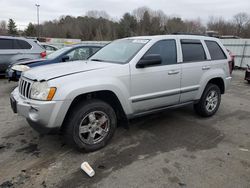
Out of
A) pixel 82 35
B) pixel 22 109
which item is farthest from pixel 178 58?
pixel 82 35

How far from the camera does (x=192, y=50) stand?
4.43m

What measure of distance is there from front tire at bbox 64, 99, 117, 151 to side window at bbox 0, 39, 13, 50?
25.4 feet

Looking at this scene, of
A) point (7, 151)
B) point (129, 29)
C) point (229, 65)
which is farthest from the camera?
point (129, 29)

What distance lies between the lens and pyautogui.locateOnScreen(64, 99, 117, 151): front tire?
121 inches

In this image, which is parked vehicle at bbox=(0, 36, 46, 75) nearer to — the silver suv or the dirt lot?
the dirt lot

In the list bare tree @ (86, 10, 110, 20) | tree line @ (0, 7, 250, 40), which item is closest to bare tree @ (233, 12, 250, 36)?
tree line @ (0, 7, 250, 40)

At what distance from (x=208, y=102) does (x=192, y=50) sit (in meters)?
1.26

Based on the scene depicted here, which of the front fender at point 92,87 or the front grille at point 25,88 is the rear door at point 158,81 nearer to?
the front fender at point 92,87

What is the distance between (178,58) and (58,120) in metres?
2.47

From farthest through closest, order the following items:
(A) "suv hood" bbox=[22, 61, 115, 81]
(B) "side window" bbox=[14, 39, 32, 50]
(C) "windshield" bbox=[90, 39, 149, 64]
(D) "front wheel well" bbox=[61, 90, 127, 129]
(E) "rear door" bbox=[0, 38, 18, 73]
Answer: (B) "side window" bbox=[14, 39, 32, 50]
(E) "rear door" bbox=[0, 38, 18, 73]
(C) "windshield" bbox=[90, 39, 149, 64]
(D) "front wheel well" bbox=[61, 90, 127, 129]
(A) "suv hood" bbox=[22, 61, 115, 81]

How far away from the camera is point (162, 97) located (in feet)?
12.9

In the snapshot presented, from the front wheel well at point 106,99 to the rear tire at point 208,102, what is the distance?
2042 millimetres

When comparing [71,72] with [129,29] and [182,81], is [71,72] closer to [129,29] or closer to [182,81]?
[182,81]

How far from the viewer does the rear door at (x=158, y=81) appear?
3574 mm
